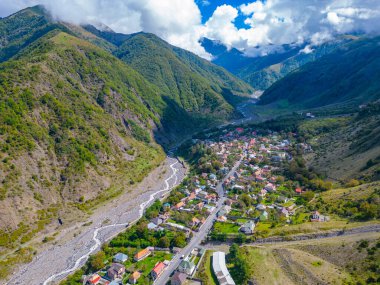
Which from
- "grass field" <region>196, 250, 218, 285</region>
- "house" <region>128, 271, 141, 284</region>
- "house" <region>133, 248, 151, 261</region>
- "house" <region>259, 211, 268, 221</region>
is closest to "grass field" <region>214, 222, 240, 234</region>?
"house" <region>259, 211, 268, 221</region>

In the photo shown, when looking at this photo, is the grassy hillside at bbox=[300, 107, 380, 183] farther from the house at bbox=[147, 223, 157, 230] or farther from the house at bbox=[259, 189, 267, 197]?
the house at bbox=[147, 223, 157, 230]

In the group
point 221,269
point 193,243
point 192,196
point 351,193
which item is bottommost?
point 221,269

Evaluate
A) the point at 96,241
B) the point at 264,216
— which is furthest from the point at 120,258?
the point at 264,216

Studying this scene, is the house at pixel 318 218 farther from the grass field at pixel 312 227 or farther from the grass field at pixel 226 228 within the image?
the grass field at pixel 226 228

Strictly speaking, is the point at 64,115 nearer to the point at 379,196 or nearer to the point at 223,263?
the point at 223,263

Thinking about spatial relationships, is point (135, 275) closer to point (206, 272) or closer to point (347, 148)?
A: point (206, 272)

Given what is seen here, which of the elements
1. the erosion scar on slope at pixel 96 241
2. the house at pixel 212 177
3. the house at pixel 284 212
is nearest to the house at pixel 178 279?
the erosion scar on slope at pixel 96 241
